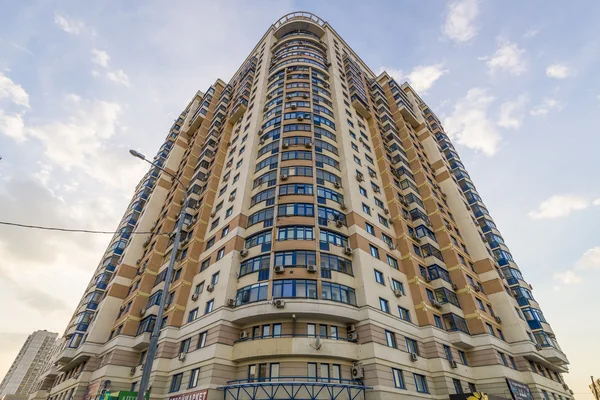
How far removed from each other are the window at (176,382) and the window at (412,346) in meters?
17.5

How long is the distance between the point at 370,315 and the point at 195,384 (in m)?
13.4

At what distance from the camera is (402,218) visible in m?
35.6

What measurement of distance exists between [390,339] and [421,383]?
3.87 m

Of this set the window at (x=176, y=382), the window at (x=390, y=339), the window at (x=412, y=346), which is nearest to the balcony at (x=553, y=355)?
the window at (x=412, y=346)

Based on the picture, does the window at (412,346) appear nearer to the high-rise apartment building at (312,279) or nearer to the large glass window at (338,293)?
the high-rise apartment building at (312,279)

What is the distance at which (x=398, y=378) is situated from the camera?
907 inches

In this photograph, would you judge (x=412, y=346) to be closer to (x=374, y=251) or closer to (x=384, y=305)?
(x=384, y=305)

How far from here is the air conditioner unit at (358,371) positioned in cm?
2191

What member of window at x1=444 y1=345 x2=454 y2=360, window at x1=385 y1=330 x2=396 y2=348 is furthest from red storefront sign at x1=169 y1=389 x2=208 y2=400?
window at x1=444 y1=345 x2=454 y2=360

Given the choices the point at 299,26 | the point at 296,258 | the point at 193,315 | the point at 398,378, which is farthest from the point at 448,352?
the point at 299,26

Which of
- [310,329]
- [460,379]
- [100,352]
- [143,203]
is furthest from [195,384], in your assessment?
[143,203]

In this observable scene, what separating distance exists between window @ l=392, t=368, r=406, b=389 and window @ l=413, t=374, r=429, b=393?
1.66 meters

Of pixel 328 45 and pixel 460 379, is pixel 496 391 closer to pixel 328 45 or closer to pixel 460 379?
pixel 460 379

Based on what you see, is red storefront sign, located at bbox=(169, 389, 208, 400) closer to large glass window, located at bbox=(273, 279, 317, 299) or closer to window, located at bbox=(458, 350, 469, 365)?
large glass window, located at bbox=(273, 279, 317, 299)
